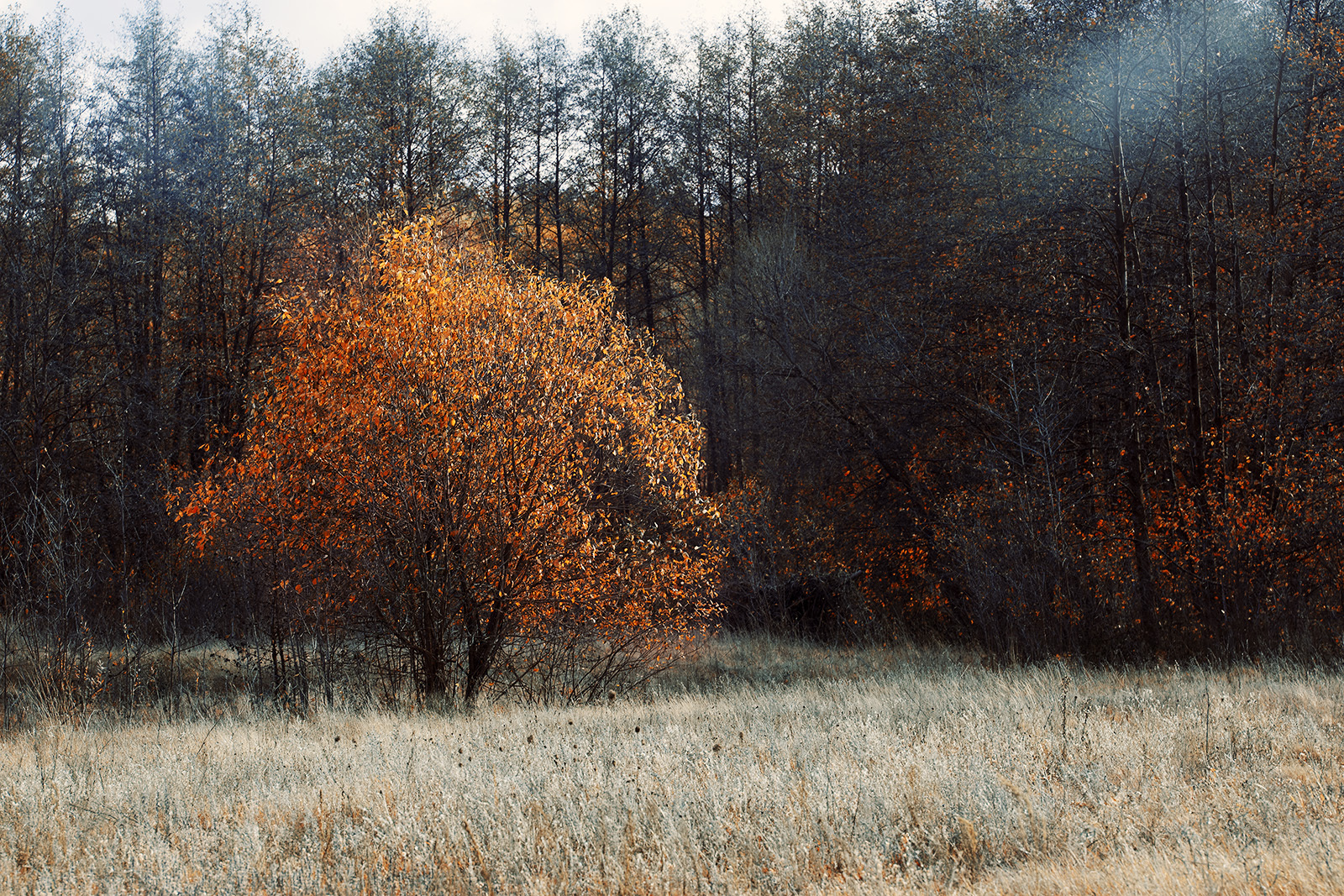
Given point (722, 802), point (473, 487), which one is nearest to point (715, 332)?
point (473, 487)

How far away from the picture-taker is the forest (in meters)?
10.7

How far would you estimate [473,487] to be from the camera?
9.87 m

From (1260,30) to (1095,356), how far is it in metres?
5.77

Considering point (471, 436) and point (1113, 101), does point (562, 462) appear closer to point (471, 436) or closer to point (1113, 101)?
point (471, 436)

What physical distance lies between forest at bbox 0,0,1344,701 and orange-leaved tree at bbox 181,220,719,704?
0.07 m

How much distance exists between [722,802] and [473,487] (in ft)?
18.9

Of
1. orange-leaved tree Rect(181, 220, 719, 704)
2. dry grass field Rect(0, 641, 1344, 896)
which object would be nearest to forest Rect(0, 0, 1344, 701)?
orange-leaved tree Rect(181, 220, 719, 704)

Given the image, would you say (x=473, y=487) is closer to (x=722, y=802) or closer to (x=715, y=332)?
(x=722, y=802)

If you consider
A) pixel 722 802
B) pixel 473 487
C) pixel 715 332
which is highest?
pixel 715 332

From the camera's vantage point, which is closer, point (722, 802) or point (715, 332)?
point (722, 802)

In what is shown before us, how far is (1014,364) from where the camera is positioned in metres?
15.6

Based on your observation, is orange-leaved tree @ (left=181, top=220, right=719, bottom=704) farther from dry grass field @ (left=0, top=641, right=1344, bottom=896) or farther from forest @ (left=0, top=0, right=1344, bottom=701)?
dry grass field @ (left=0, top=641, right=1344, bottom=896)

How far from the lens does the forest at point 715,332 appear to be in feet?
35.1

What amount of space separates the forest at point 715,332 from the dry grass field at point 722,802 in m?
3.37
